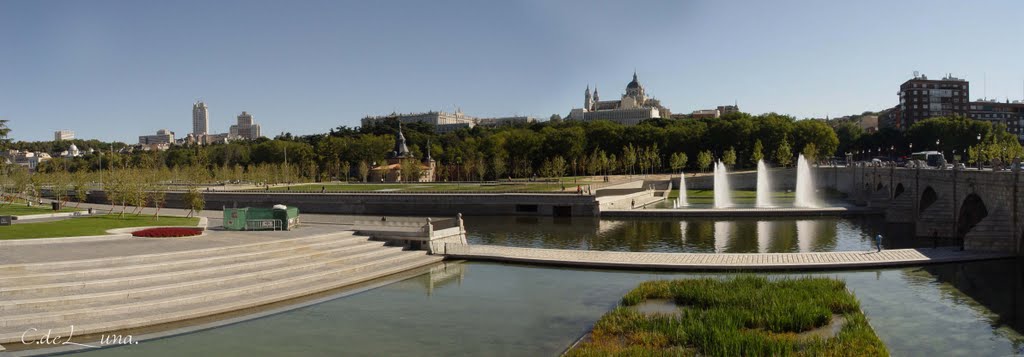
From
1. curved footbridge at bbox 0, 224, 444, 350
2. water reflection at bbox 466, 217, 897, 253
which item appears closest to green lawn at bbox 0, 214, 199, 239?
curved footbridge at bbox 0, 224, 444, 350

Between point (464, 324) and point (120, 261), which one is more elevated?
point (120, 261)

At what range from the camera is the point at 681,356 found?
45.3 ft

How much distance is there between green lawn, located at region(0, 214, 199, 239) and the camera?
2739cm

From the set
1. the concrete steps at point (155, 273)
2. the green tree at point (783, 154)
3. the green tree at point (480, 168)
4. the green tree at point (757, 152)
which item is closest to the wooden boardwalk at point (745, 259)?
the concrete steps at point (155, 273)

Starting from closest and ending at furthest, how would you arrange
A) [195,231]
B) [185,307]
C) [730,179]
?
[185,307] < [195,231] < [730,179]

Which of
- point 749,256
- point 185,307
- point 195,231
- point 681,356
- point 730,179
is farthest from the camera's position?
point 730,179

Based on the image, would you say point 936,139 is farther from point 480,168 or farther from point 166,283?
point 166,283

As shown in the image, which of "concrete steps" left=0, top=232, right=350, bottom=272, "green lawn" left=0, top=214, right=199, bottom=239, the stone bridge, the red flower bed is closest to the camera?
"concrete steps" left=0, top=232, right=350, bottom=272

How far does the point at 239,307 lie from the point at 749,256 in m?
18.6

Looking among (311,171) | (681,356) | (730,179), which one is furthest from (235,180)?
(681,356)

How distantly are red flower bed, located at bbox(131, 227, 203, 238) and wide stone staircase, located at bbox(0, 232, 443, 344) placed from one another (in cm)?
488

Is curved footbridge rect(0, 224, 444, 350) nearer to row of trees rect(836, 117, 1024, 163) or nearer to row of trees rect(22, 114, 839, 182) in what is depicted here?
row of trees rect(22, 114, 839, 182)

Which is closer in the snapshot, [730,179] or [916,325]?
[916,325]

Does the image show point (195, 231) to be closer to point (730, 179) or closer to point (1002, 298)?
point (1002, 298)
